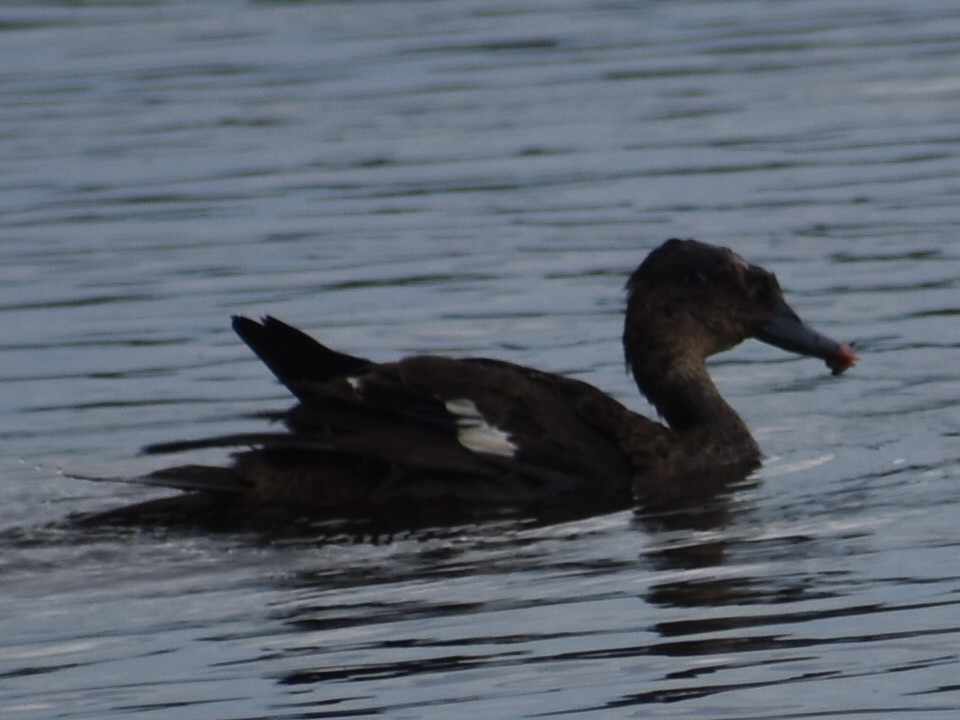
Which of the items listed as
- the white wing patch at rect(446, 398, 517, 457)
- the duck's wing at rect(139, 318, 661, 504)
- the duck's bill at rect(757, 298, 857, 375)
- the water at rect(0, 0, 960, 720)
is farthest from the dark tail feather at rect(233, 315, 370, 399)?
the duck's bill at rect(757, 298, 857, 375)

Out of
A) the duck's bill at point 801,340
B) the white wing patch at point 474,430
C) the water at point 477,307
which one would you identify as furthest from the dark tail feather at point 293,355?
the duck's bill at point 801,340

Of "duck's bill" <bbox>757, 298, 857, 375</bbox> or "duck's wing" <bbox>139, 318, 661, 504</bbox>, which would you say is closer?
"duck's wing" <bbox>139, 318, 661, 504</bbox>

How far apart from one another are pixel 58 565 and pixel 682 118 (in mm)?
9574

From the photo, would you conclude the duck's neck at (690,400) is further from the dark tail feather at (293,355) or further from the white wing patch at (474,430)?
the dark tail feather at (293,355)

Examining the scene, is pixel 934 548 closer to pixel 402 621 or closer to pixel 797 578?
pixel 797 578

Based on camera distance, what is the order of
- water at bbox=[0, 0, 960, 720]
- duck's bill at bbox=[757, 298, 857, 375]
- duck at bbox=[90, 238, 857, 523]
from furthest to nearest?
duck's bill at bbox=[757, 298, 857, 375] → duck at bbox=[90, 238, 857, 523] → water at bbox=[0, 0, 960, 720]

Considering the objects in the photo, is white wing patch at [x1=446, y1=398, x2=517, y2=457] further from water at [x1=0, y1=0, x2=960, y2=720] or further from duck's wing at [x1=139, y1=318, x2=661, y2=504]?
water at [x1=0, y1=0, x2=960, y2=720]

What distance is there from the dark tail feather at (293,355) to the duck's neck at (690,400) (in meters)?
1.42

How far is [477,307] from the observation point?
1430cm

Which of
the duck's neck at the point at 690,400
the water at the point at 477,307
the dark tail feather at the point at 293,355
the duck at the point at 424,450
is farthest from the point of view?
the duck's neck at the point at 690,400

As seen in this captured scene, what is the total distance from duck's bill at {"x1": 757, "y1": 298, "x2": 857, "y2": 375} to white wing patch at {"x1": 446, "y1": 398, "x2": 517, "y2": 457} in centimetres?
170

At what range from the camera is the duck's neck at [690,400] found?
11.7 m

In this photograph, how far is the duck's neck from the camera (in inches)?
461

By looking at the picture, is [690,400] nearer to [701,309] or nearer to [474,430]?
[701,309]
